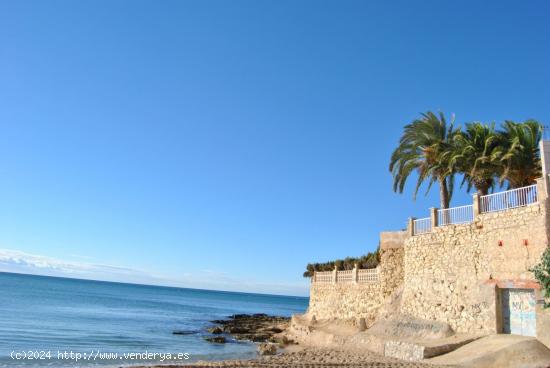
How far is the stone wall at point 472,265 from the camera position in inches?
619

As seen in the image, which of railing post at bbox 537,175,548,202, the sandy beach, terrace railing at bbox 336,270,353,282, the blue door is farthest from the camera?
terrace railing at bbox 336,270,353,282

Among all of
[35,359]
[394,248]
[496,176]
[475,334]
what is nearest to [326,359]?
[475,334]

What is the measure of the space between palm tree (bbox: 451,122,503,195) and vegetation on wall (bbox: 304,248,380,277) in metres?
8.98

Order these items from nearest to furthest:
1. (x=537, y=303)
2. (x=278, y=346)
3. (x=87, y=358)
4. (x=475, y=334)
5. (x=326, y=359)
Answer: (x=537, y=303)
(x=475, y=334)
(x=326, y=359)
(x=87, y=358)
(x=278, y=346)

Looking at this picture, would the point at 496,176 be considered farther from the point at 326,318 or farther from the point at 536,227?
the point at 326,318

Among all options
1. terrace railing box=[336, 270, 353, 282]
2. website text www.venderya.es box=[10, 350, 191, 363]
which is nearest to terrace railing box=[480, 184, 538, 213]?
terrace railing box=[336, 270, 353, 282]

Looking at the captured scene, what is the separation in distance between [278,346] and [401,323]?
8.50 metres

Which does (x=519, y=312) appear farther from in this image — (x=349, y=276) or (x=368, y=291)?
(x=349, y=276)

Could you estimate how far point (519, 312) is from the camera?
15836mm

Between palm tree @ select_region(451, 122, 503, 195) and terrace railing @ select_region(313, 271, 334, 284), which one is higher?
palm tree @ select_region(451, 122, 503, 195)

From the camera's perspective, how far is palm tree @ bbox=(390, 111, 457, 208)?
73.2 feet

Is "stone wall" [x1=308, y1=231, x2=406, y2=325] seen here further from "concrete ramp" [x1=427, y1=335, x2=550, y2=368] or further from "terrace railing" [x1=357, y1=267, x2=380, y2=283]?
"concrete ramp" [x1=427, y1=335, x2=550, y2=368]

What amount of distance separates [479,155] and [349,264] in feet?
44.0

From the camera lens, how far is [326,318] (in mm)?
29016
